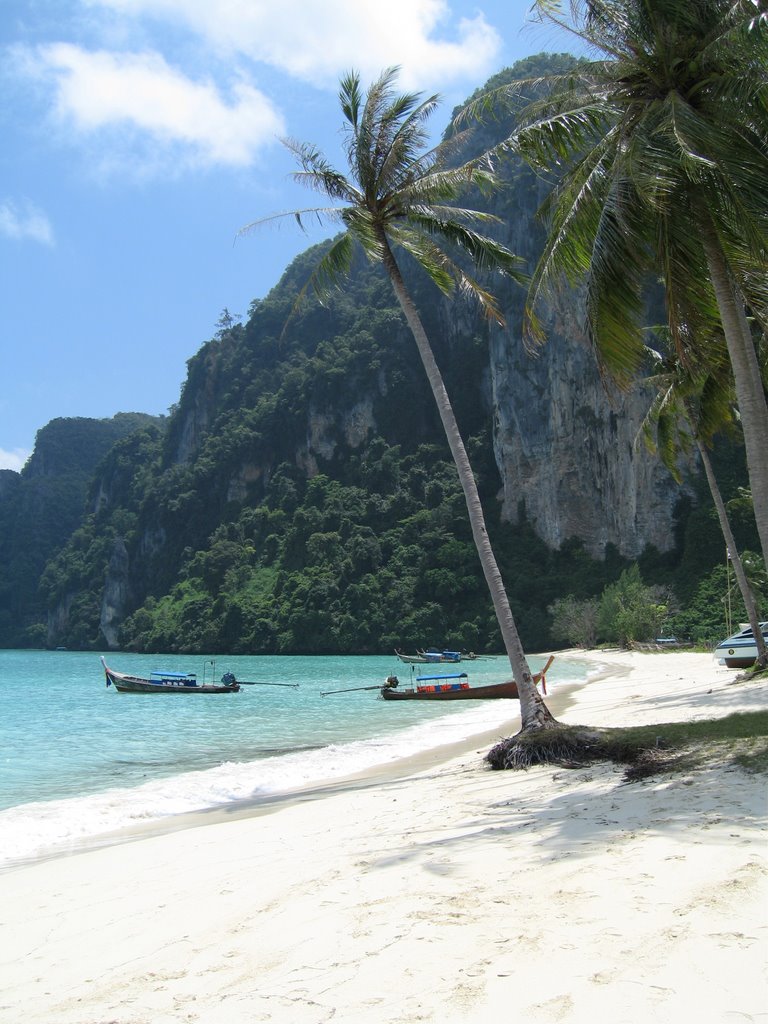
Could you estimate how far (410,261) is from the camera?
96.8m

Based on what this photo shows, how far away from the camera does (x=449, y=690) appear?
25500mm

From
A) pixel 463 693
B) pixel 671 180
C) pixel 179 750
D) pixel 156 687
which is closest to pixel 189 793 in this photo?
pixel 179 750

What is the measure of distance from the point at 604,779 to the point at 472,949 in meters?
3.84

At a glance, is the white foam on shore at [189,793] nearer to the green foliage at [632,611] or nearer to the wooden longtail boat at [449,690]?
the wooden longtail boat at [449,690]

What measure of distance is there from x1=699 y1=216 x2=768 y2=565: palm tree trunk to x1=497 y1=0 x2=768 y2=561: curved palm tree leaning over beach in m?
0.01

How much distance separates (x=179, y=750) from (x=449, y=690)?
11.5 meters

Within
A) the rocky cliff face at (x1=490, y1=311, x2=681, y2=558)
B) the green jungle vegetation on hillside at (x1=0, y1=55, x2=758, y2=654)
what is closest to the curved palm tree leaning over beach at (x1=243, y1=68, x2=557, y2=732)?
the green jungle vegetation on hillside at (x1=0, y1=55, x2=758, y2=654)

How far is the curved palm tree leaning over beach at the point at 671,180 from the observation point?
7.09 m

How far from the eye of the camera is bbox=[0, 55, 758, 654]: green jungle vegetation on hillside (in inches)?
2835

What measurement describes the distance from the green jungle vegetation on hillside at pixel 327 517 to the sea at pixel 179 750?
28543 millimetres

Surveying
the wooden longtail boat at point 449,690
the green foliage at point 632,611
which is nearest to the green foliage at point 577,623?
the green foliage at point 632,611

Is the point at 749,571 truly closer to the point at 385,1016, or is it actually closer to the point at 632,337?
the point at 632,337

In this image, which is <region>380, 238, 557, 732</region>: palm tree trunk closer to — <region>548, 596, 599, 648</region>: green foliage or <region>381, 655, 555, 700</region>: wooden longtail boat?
<region>381, 655, 555, 700</region>: wooden longtail boat

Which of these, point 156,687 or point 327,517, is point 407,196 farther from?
point 327,517
